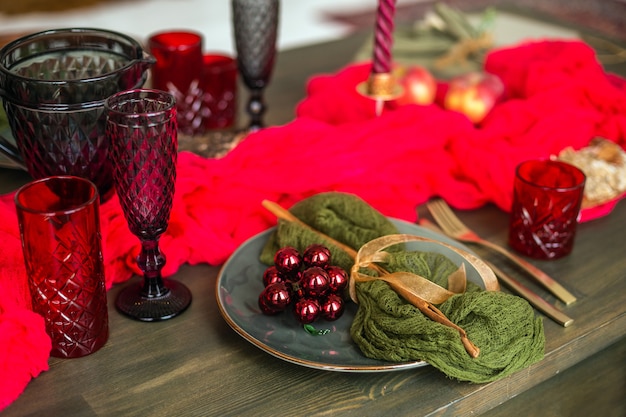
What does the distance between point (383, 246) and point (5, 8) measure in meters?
3.21

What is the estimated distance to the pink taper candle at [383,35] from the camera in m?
1.06

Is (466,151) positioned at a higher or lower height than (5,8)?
higher

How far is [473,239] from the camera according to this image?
0.93m

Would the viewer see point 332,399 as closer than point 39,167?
Yes

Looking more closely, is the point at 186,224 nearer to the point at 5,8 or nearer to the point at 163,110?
the point at 163,110

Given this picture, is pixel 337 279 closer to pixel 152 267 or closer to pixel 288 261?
pixel 288 261

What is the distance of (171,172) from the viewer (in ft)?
2.37

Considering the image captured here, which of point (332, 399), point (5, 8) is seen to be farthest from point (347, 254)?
point (5, 8)

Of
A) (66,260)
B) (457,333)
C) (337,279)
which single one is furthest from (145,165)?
(457,333)

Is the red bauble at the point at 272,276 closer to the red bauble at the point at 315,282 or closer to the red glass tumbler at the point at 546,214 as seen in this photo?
the red bauble at the point at 315,282

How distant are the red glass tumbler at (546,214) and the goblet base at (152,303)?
1.33 feet

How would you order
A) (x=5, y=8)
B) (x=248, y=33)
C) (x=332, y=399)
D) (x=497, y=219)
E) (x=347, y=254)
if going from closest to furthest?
(x=332, y=399) < (x=347, y=254) < (x=497, y=219) < (x=248, y=33) < (x=5, y=8)

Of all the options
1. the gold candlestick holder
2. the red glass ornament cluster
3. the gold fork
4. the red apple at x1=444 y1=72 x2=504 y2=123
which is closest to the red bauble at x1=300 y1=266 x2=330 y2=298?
the red glass ornament cluster

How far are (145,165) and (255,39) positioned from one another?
474 mm
